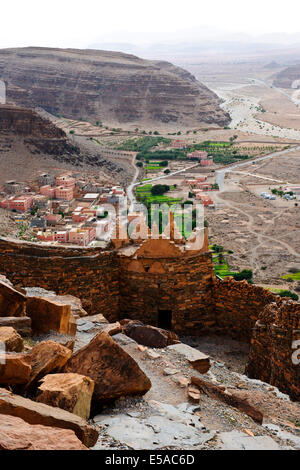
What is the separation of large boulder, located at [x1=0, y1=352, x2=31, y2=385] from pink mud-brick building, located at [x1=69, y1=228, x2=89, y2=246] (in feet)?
139

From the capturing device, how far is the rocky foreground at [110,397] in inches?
193

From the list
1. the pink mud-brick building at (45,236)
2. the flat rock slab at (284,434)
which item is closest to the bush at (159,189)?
the pink mud-brick building at (45,236)

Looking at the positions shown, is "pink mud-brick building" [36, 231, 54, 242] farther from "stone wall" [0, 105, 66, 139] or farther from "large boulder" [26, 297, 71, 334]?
"stone wall" [0, 105, 66, 139]

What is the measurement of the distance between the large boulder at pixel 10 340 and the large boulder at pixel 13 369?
43 cm

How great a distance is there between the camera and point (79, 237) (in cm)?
4872

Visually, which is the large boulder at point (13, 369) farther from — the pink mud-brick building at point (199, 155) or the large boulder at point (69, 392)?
the pink mud-brick building at point (199, 155)

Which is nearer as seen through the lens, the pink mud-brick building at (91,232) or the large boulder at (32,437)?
the large boulder at (32,437)

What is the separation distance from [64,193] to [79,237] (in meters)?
27.3

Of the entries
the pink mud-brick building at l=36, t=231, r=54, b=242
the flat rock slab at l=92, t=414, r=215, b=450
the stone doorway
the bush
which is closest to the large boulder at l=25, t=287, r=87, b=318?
the stone doorway

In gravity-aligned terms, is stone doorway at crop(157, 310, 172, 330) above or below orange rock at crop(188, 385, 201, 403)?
below

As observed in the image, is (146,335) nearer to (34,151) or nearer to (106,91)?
(34,151)

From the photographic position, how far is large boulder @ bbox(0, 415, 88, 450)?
4176 millimetres

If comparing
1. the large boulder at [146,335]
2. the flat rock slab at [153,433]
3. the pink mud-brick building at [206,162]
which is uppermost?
the flat rock slab at [153,433]

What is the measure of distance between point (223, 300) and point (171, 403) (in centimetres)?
574
